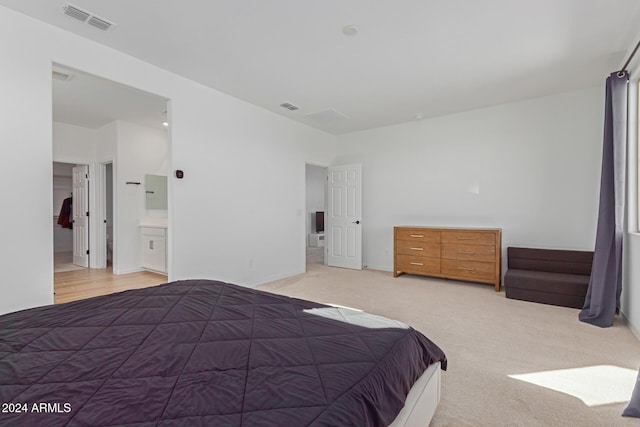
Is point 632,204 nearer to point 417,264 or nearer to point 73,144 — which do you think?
point 417,264

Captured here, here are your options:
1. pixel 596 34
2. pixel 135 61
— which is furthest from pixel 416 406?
pixel 135 61

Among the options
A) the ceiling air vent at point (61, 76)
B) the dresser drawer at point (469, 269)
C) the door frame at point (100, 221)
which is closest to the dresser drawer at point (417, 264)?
the dresser drawer at point (469, 269)

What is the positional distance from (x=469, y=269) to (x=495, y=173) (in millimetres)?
1529

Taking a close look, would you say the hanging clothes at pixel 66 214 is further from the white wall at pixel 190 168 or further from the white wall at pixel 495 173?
the white wall at pixel 495 173

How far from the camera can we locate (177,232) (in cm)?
366

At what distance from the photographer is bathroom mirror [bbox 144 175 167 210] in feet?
19.4

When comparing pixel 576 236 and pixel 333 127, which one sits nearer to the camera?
pixel 576 236

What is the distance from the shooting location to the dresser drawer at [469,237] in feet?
14.4

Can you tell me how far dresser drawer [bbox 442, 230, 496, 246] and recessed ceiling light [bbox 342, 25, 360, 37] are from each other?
10.4ft

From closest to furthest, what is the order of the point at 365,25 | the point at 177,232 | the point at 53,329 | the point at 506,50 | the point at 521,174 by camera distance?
the point at 53,329
the point at 365,25
the point at 506,50
the point at 177,232
the point at 521,174

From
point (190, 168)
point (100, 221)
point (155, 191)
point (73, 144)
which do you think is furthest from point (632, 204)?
point (73, 144)

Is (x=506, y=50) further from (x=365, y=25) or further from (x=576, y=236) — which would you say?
(x=576, y=236)

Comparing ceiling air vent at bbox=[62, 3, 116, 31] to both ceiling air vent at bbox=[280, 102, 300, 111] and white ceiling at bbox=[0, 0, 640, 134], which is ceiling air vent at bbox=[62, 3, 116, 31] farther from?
ceiling air vent at bbox=[280, 102, 300, 111]

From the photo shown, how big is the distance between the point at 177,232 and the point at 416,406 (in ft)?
10.4
